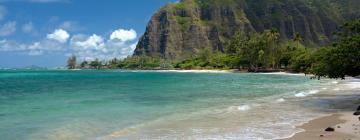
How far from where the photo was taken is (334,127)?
19359 mm

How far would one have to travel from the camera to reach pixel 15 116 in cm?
2695

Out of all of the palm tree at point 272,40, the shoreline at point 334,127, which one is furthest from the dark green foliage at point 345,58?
the palm tree at point 272,40

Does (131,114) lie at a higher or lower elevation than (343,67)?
lower

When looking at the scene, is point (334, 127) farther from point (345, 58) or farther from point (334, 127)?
point (345, 58)

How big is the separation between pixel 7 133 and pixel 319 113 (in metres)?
17.5

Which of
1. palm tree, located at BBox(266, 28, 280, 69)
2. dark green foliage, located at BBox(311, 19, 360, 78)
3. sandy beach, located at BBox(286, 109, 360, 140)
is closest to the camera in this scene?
sandy beach, located at BBox(286, 109, 360, 140)

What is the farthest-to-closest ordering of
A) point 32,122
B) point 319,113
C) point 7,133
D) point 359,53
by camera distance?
point 359,53, point 319,113, point 32,122, point 7,133

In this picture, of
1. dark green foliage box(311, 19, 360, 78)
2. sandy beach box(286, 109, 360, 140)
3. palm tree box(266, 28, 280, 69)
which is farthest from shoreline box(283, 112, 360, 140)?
palm tree box(266, 28, 280, 69)

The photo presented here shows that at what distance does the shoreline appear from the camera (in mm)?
16953

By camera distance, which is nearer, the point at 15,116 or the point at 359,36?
the point at 15,116

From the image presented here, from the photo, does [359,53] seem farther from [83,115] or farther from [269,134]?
[83,115]

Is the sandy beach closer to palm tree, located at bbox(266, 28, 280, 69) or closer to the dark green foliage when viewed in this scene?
the dark green foliage

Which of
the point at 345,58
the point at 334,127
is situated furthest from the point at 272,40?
the point at 334,127

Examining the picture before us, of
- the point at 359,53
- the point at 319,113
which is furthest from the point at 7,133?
the point at 359,53
